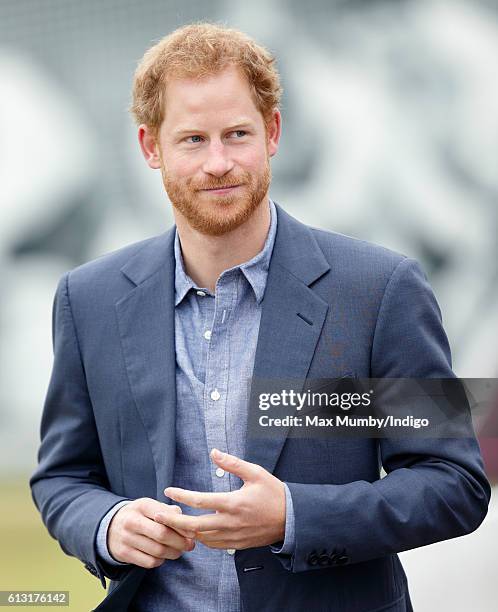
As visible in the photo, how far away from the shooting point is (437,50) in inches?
122

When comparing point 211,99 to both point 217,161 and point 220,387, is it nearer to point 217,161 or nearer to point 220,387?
point 217,161

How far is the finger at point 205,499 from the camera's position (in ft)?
4.55

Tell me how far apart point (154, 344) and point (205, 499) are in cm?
42

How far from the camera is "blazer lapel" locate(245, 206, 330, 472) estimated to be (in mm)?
1593

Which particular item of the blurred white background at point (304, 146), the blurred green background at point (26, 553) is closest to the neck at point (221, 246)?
the blurred white background at point (304, 146)

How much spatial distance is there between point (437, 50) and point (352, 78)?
31cm

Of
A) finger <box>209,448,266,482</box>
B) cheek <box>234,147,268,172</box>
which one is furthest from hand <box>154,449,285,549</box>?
cheek <box>234,147,268,172</box>

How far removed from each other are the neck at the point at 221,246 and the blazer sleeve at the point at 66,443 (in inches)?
11.3

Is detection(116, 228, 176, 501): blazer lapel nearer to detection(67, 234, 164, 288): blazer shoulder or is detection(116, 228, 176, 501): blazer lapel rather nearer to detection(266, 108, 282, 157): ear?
detection(67, 234, 164, 288): blazer shoulder

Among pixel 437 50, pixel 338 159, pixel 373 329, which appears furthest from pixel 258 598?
pixel 437 50

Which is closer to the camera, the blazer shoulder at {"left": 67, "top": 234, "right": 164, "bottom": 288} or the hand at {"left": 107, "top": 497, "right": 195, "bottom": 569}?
the hand at {"left": 107, "top": 497, "right": 195, "bottom": 569}

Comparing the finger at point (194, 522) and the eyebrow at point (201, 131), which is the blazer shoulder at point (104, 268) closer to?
the eyebrow at point (201, 131)

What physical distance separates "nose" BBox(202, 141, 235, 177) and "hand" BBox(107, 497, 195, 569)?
591 mm

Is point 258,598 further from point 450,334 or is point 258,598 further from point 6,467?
point 6,467
